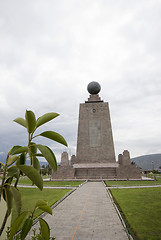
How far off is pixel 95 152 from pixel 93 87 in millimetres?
17897

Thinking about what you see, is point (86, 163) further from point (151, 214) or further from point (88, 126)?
point (151, 214)

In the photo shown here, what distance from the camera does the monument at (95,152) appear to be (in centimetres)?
3578

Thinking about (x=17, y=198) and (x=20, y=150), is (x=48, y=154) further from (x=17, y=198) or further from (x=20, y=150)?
(x=17, y=198)

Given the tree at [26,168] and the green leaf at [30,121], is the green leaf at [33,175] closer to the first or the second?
the tree at [26,168]

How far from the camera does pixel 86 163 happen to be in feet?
128

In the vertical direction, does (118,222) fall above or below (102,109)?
below

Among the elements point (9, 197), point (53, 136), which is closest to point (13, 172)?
point (9, 197)

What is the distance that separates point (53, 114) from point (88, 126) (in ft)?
129

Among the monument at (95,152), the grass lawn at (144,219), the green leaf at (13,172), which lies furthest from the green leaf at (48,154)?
the monument at (95,152)

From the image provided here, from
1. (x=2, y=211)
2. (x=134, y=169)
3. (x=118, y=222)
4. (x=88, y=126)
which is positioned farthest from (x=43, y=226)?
(x=88, y=126)

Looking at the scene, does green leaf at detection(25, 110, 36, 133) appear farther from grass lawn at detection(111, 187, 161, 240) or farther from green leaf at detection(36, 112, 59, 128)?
grass lawn at detection(111, 187, 161, 240)

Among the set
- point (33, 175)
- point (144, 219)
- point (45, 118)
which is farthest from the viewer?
point (144, 219)

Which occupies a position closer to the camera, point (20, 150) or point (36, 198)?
point (20, 150)

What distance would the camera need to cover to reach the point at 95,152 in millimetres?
40062
